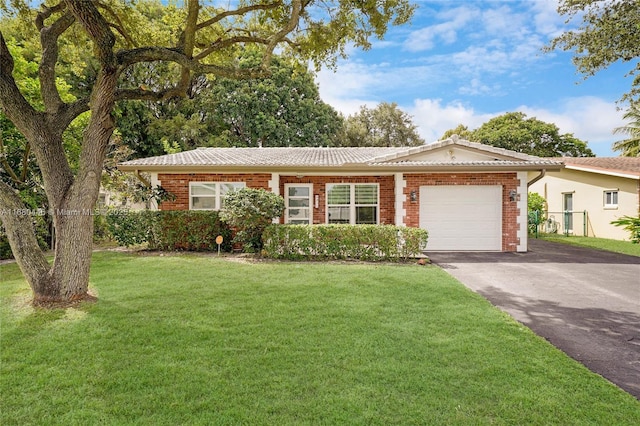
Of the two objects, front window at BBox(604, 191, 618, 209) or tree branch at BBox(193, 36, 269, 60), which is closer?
tree branch at BBox(193, 36, 269, 60)

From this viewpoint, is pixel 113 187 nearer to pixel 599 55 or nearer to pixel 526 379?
pixel 526 379

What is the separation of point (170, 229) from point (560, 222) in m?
20.7

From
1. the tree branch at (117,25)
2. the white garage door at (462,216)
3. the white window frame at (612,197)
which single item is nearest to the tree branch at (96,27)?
the tree branch at (117,25)

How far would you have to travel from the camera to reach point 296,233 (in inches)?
379

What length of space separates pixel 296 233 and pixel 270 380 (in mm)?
6531

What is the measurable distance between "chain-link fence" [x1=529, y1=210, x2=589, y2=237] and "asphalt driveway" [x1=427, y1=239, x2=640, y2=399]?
6957 mm

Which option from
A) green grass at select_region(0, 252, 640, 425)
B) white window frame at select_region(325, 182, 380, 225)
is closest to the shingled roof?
white window frame at select_region(325, 182, 380, 225)

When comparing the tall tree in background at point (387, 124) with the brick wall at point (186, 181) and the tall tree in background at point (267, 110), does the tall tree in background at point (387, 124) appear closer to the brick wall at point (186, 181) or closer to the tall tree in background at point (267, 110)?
the tall tree in background at point (267, 110)

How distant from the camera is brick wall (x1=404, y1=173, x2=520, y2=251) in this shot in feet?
38.3

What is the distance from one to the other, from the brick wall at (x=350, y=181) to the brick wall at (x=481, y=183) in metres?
0.91

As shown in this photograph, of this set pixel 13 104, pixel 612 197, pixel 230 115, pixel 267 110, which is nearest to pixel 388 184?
pixel 13 104

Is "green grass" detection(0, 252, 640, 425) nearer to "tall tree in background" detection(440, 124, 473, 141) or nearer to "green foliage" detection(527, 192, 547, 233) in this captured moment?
"green foliage" detection(527, 192, 547, 233)

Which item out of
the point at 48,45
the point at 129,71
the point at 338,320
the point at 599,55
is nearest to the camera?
the point at 338,320

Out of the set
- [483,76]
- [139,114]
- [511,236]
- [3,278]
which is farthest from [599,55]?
[139,114]
